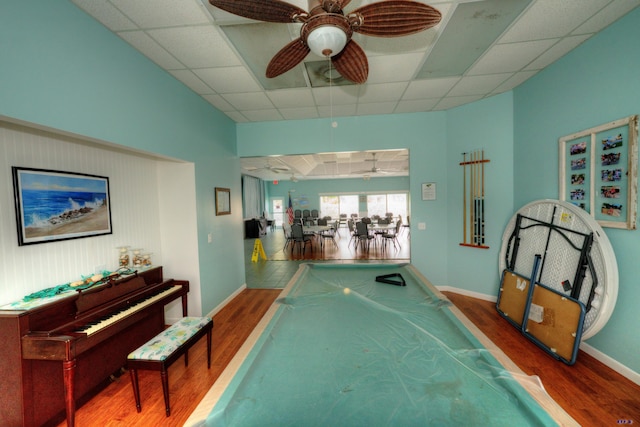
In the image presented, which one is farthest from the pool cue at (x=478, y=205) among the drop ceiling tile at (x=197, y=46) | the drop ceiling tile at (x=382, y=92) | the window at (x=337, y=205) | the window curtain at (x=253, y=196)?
the window at (x=337, y=205)

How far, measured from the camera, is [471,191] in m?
3.58

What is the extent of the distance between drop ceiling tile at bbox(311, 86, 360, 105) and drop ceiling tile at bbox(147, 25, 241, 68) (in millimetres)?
1086

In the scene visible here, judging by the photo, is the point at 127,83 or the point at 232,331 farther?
the point at 232,331

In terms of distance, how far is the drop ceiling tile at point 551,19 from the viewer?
179 centimetres

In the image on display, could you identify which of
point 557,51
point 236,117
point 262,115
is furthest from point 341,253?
point 557,51

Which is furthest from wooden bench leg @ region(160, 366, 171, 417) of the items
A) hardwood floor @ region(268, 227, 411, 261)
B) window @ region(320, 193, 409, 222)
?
window @ region(320, 193, 409, 222)

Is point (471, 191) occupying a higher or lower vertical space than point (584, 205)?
higher

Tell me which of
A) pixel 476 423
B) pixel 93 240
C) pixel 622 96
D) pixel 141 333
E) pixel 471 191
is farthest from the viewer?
pixel 471 191

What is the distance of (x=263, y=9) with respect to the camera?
1265 mm

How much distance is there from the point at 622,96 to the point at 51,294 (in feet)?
15.9

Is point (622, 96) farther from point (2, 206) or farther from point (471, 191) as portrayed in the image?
point (2, 206)

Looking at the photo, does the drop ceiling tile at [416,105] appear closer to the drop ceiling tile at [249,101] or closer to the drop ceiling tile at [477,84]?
the drop ceiling tile at [477,84]

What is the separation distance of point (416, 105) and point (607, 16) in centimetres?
187

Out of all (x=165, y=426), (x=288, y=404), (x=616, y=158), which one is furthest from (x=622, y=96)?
(x=165, y=426)
